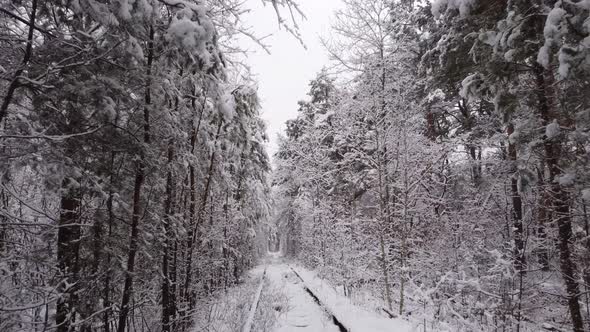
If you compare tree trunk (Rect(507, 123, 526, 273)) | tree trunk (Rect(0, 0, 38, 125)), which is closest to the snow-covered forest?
tree trunk (Rect(0, 0, 38, 125))

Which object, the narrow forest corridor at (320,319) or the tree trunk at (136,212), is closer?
the tree trunk at (136,212)

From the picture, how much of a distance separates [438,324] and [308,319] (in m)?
3.19

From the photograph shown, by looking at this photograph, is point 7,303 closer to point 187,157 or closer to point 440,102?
point 187,157

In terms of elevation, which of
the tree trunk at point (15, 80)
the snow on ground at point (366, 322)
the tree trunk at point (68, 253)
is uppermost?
the tree trunk at point (15, 80)

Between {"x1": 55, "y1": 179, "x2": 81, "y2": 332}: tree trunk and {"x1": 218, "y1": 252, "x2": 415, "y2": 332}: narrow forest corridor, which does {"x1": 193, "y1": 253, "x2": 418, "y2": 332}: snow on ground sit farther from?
{"x1": 55, "y1": 179, "x2": 81, "y2": 332}: tree trunk

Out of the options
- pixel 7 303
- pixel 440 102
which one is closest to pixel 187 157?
pixel 7 303

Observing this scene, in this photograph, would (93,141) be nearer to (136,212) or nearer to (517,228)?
(136,212)

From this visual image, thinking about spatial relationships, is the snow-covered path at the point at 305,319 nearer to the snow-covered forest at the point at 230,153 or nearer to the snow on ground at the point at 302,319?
the snow on ground at the point at 302,319

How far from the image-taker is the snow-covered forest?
4168mm

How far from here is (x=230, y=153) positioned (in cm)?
1444

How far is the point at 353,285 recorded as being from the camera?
13.4 m

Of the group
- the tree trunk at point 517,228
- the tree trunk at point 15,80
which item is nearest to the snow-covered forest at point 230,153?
the tree trunk at point 15,80

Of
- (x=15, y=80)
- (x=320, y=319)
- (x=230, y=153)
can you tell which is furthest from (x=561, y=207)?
(x=230, y=153)

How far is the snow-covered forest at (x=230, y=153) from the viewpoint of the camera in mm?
4168
